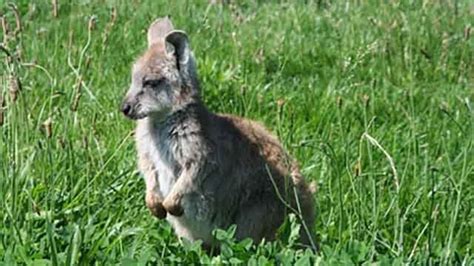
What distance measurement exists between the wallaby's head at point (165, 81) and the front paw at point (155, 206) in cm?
37

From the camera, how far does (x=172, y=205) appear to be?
5816mm

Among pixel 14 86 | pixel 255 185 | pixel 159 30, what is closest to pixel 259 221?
pixel 255 185

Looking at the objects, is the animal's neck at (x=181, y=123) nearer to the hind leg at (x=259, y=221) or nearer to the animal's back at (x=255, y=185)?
the animal's back at (x=255, y=185)

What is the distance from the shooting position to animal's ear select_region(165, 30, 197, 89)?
593cm

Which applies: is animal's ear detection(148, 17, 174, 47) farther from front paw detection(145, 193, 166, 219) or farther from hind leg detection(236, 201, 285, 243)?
hind leg detection(236, 201, 285, 243)

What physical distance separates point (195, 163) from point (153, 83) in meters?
0.42

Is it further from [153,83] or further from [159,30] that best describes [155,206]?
[159,30]

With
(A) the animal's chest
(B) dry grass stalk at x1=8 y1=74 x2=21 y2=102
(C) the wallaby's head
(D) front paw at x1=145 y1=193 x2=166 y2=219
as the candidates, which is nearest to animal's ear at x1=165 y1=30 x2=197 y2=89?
(C) the wallaby's head

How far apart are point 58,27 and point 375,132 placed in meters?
2.65

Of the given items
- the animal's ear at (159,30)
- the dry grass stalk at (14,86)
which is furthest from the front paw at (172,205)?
the dry grass stalk at (14,86)

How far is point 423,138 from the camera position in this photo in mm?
7441

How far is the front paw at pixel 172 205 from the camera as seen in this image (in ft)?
19.1

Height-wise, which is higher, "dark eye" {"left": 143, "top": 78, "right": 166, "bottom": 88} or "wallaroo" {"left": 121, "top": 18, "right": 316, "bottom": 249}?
"dark eye" {"left": 143, "top": 78, "right": 166, "bottom": 88}

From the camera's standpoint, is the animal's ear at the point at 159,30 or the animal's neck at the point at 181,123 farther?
the animal's ear at the point at 159,30
